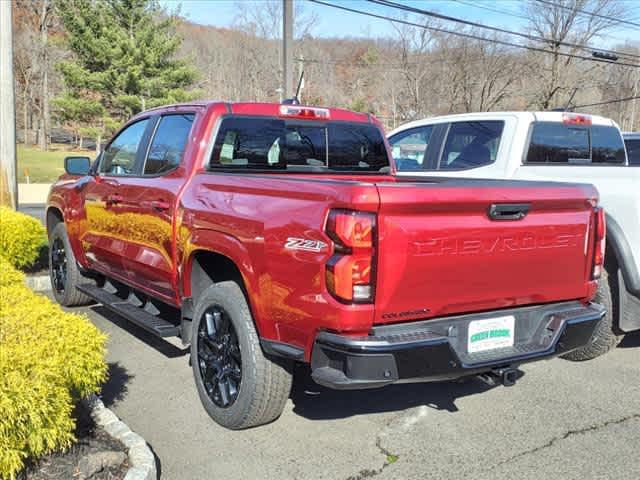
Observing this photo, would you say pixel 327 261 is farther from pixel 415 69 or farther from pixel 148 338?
pixel 415 69

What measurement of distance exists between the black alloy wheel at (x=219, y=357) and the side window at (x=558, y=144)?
12.2 ft

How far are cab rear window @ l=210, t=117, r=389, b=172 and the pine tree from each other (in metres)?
33.6

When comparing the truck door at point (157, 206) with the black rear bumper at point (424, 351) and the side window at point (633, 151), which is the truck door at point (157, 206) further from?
the side window at point (633, 151)

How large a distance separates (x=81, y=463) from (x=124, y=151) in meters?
3.07

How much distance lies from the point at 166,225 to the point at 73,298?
2631 millimetres

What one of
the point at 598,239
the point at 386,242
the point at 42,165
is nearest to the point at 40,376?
the point at 386,242

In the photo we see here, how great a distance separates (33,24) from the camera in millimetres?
54281

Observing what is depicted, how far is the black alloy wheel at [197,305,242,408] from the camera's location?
3.56 metres

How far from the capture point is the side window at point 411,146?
6.86m

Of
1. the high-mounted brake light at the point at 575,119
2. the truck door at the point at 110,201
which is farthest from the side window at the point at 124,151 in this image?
the high-mounted brake light at the point at 575,119

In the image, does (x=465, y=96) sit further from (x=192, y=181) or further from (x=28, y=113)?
(x=192, y=181)

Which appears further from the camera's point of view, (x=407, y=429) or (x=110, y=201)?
(x=110, y=201)

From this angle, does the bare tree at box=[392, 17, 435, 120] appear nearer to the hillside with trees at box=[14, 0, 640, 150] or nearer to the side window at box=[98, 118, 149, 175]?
the hillside with trees at box=[14, 0, 640, 150]

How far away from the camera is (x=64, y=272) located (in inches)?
249
